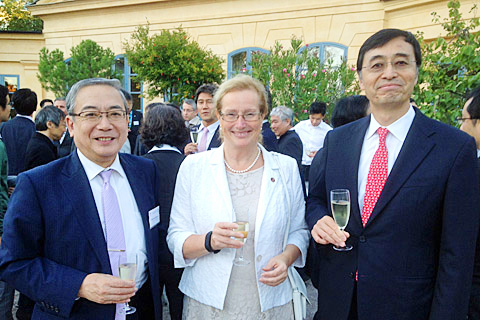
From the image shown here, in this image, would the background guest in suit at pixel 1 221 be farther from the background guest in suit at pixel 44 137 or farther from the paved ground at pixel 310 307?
the background guest in suit at pixel 44 137

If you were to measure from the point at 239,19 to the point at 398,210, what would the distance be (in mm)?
13154

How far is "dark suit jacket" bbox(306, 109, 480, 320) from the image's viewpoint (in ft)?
5.51

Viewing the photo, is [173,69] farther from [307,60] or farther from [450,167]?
[450,167]

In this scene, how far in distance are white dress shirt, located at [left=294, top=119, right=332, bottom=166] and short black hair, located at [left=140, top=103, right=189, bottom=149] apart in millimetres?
4966

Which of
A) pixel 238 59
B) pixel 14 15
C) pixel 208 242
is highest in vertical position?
pixel 14 15

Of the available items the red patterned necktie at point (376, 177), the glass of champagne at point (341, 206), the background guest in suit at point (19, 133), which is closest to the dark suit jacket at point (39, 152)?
the background guest in suit at point (19, 133)

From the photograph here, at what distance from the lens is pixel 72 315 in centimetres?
177

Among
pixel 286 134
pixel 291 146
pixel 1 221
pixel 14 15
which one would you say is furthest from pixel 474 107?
pixel 14 15

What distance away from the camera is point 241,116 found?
6.92ft

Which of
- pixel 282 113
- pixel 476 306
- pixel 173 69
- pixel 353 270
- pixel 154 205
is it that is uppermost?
pixel 173 69

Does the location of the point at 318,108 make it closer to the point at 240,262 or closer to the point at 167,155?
the point at 167,155

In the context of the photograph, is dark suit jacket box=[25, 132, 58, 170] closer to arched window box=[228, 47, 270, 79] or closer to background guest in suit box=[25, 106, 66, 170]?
background guest in suit box=[25, 106, 66, 170]

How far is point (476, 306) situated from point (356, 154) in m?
1.11

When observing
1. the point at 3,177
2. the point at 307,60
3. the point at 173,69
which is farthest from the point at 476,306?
the point at 173,69
